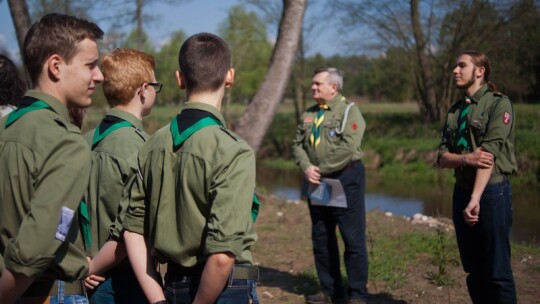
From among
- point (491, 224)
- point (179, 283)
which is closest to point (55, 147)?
point (179, 283)

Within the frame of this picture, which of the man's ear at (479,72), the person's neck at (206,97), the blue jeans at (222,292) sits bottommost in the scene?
the blue jeans at (222,292)

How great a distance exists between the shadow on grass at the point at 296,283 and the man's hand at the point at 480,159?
6.00 ft

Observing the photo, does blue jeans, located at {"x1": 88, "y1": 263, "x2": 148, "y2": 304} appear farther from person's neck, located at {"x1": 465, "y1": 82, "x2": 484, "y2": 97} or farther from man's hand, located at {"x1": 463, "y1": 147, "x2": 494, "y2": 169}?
person's neck, located at {"x1": 465, "y1": 82, "x2": 484, "y2": 97}

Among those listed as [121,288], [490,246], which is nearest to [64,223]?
[121,288]

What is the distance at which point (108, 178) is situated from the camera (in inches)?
130

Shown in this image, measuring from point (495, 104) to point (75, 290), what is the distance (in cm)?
322

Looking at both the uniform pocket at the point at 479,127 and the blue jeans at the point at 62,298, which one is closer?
the blue jeans at the point at 62,298

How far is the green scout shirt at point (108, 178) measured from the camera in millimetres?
3287

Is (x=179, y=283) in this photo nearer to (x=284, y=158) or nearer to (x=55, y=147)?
(x=55, y=147)

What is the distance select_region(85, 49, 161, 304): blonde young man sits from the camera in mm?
3285

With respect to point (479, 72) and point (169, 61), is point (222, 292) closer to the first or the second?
point (479, 72)

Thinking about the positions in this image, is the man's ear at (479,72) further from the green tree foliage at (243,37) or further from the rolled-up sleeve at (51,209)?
the green tree foliage at (243,37)

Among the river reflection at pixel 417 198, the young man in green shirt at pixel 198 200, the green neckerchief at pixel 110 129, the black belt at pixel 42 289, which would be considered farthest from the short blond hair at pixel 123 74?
the river reflection at pixel 417 198

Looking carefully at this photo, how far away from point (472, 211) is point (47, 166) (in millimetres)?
3215
